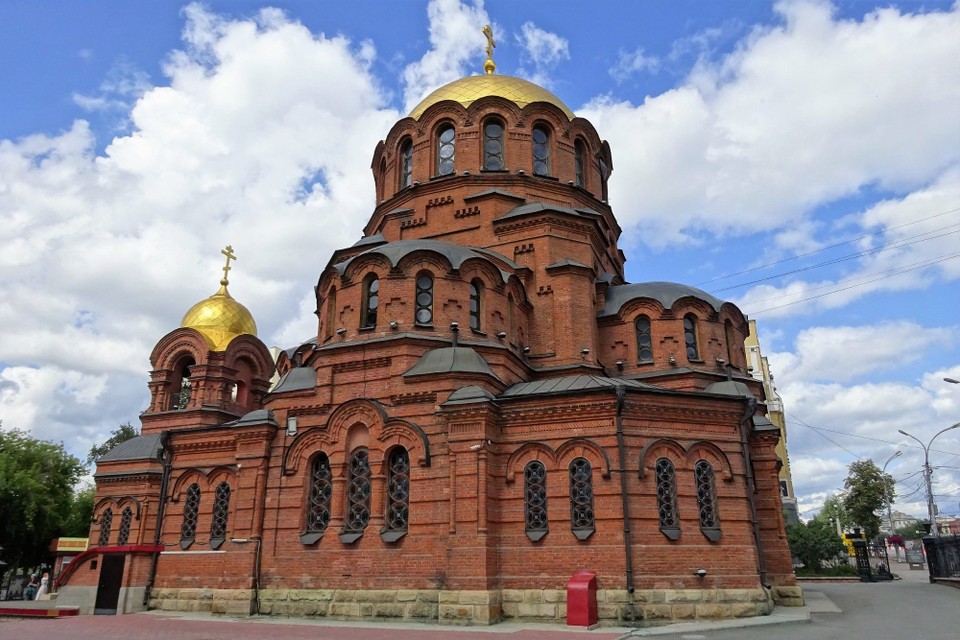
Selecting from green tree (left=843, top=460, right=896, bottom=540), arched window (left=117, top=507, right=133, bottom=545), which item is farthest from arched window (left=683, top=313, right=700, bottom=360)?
green tree (left=843, top=460, right=896, bottom=540)

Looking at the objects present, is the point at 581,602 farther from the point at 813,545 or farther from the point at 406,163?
the point at 813,545

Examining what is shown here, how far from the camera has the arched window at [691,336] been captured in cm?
1958

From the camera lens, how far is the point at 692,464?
1439 centimetres

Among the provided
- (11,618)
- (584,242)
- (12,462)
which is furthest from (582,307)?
(12,462)

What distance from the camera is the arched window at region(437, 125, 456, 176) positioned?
22.4 m

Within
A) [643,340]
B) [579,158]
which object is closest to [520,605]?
[643,340]

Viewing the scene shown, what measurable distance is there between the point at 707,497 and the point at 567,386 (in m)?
3.66

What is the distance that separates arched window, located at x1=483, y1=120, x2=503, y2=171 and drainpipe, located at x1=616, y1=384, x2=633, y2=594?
10370mm

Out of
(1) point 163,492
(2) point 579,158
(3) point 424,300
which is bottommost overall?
(1) point 163,492

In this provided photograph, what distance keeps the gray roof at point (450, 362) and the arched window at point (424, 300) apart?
3.26 feet

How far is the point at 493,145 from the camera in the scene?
22438mm

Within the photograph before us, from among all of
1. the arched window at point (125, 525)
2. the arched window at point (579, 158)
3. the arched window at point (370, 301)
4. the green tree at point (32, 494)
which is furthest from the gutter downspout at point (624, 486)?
the green tree at point (32, 494)

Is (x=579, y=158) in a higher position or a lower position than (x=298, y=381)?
higher

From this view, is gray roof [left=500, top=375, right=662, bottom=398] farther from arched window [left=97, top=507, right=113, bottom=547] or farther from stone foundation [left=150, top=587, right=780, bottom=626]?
arched window [left=97, top=507, right=113, bottom=547]
